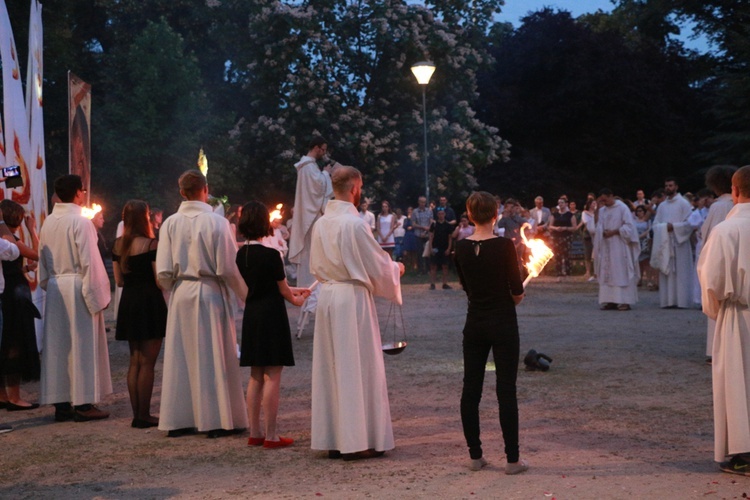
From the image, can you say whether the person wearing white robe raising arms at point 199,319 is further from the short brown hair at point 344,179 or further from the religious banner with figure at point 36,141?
the religious banner with figure at point 36,141

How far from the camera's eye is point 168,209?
120ft

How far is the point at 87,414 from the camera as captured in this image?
944 cm

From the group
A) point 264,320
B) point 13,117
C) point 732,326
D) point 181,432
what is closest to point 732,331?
point 732,326

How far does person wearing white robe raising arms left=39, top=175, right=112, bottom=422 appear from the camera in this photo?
932cm

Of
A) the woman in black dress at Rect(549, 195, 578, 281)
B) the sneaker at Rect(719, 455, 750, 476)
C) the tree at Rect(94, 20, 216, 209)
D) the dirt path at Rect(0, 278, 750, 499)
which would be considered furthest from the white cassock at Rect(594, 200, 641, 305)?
the tree at Rect(94, 20, 216, 209)

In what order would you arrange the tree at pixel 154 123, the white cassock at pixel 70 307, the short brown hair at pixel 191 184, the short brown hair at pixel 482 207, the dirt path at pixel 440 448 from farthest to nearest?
the tree at pixel 154 123
the white cassock at pixel 70 307
the short brown hair at pixel 191 184
the short brown hair at pixel 482 207
the dirt path at pixel 440 448

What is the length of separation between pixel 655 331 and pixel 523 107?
108ft

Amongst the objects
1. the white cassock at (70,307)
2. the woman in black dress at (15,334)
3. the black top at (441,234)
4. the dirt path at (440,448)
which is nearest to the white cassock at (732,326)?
the dirt path at (440,448)

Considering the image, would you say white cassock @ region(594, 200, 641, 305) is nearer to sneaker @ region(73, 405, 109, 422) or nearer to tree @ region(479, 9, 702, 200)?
sneaker @ region(73, 405, 109, 422)

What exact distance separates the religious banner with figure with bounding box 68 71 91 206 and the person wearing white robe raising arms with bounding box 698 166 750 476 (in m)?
9.18

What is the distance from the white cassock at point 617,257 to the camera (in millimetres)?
18422

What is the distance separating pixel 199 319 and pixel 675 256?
13.0 meters

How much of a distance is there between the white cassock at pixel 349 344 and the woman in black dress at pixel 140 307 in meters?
2.03

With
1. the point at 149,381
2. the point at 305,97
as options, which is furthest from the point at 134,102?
the point at 149,381
